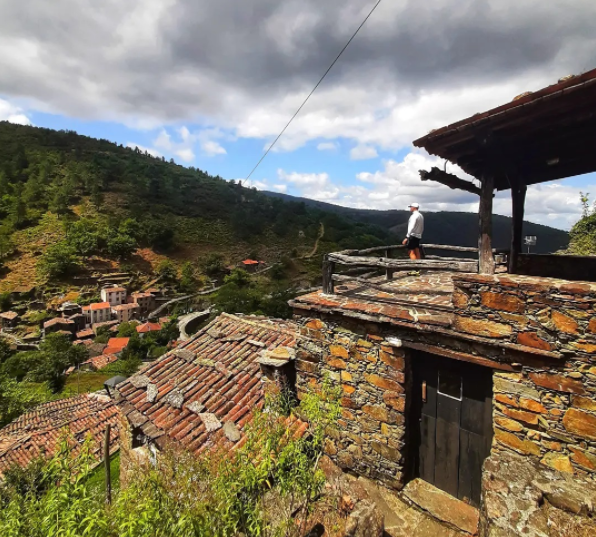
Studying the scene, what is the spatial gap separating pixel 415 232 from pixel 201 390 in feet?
18.0

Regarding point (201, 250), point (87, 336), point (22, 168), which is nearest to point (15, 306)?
point (87, 336)

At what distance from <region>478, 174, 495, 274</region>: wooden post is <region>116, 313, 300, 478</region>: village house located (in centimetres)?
290

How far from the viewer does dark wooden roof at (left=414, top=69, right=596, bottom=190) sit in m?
3.26

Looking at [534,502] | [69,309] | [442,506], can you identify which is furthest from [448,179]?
[69,309]

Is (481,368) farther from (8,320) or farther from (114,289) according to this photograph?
(8,320)

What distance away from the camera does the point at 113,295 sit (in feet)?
140

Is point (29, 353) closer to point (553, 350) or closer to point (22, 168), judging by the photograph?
point (553, 350)

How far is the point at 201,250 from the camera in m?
57.0

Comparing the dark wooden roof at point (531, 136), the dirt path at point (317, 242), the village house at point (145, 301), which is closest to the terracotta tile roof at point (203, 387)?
the dark wooden roof at point (531, 136)

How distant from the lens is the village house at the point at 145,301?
43156 millimetres

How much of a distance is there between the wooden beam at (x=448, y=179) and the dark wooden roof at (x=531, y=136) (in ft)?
0.79

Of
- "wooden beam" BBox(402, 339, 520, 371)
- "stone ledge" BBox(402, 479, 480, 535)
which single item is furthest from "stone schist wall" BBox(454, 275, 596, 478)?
"stone ledge" BBox(402, 479, 480, 535)

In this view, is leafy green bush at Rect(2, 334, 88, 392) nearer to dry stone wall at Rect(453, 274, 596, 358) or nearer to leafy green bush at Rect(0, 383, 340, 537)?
leafy green bush at Rect(0, 383, 340, 537)

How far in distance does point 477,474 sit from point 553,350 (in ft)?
6.43
